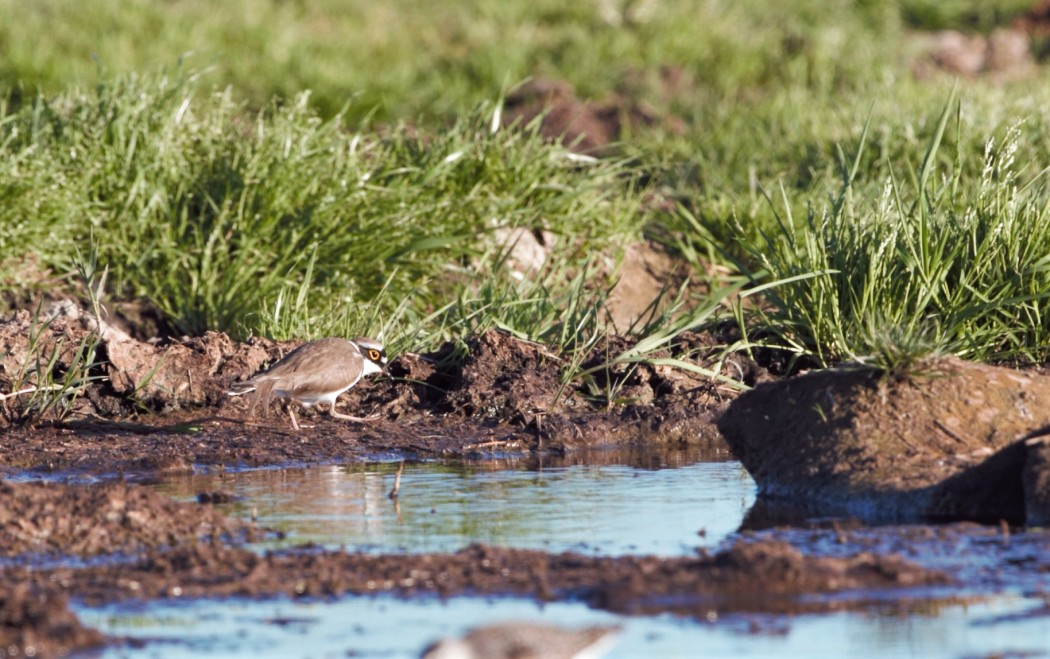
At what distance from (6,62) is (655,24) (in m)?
6.33

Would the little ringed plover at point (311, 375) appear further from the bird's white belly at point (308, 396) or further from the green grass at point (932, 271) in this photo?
the green grass at point (932, 271)

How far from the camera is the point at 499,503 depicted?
5688 millimetres

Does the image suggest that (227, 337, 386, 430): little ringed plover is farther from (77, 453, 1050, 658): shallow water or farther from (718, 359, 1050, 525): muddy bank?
(718, 359, 1050, 525): muddy bank

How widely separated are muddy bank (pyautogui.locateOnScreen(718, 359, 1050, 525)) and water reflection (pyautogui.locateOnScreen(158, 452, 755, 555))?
0.24 metres

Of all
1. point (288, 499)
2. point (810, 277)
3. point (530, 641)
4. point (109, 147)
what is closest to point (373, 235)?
point (109, 147)

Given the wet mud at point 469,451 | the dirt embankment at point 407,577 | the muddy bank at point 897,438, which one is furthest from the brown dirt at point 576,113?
the dirt embankment at point 407,577

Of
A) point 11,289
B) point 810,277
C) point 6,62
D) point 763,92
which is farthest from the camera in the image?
point 763,92

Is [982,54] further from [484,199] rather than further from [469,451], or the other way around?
[469,451]

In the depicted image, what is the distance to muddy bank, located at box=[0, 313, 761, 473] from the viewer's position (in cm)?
703

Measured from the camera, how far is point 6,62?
11.8 meters

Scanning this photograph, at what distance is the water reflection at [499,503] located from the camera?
198 inches

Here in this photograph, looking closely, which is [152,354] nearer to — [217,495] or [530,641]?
[217,495]

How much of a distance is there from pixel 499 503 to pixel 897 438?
1.39 m

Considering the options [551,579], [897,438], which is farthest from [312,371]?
[551,579]
